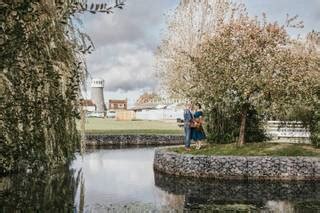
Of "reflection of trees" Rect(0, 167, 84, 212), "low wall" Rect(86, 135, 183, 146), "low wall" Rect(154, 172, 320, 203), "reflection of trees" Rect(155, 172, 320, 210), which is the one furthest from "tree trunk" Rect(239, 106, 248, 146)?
"low wall" Rect(86, 135, 183, 146)

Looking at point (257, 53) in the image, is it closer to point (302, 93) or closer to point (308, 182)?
point (302, 93)

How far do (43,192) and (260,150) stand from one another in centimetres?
945

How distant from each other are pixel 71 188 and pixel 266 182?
279 inches

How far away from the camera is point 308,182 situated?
17953mm

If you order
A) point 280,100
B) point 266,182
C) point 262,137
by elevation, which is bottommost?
point 266,182

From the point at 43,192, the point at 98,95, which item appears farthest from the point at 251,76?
the point at 98,95

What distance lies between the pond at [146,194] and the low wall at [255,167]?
27.3 inches

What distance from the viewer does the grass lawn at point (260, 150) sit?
20.0 m

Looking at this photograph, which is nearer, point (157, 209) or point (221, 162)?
point (157, 209)

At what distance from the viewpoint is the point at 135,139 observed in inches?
1571

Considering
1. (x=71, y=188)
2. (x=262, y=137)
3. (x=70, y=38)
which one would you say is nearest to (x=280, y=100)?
(x=262, y=137)

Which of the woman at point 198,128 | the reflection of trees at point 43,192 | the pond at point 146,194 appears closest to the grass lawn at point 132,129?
the woman at point 198,128

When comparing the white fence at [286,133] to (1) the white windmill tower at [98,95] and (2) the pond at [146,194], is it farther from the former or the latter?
(1) the white windmill tower at [98,95]

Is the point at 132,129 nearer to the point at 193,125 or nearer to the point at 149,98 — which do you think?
the point at 149,98
